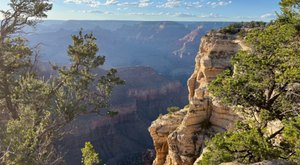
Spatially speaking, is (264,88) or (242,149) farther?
(264,88)

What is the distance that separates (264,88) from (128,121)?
99268 mm

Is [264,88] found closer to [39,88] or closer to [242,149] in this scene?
[242,149]

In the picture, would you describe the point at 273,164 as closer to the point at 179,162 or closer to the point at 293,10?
the point at 293,10

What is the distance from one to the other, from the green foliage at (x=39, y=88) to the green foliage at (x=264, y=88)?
31.0 feet

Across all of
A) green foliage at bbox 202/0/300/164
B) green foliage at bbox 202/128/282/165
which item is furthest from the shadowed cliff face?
green foliage at bbox 202/128/282/165

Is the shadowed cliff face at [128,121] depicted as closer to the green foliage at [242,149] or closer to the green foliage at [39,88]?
the green foliage at [39,88]

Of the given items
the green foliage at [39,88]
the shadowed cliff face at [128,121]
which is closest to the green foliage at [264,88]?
the green foliage at [39,88]

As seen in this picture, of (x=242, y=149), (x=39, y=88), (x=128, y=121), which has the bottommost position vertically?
(x=128, y=121)

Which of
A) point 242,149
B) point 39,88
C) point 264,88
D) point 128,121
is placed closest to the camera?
point 242,149

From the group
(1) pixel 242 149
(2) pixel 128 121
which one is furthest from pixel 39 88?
(2) pixel 128 121

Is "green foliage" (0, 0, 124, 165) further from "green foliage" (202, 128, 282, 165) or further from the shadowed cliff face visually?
the shadowed cliff face

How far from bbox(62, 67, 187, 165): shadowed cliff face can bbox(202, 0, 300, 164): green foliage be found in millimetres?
63894

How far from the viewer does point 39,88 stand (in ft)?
64.5

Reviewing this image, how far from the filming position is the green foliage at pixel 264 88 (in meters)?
12.8
